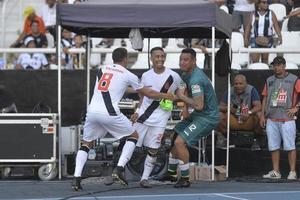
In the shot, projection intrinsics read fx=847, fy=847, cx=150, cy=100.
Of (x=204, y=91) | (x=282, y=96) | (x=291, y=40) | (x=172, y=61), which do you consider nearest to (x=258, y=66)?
(x=291, y=40)

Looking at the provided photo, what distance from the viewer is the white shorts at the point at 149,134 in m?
12.4

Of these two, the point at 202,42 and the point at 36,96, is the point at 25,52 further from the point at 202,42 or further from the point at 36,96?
the point at 202,42

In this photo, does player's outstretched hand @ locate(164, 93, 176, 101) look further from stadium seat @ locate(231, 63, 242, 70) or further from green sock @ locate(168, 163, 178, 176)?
stadium seat @ locate(231, 63, 242, 70)

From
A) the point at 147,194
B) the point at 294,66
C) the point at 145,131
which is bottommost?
the point at 147,194

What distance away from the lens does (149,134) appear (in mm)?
12430

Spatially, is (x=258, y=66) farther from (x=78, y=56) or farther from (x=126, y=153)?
(x=126, y=153)

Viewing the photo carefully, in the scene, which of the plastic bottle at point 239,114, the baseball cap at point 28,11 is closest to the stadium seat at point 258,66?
the plastic bottle at point 239,114

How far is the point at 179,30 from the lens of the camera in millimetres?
14742

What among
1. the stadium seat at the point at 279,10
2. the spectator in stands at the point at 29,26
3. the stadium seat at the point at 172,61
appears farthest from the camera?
the spectator in stands at the point at 29,26

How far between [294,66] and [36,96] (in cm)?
508

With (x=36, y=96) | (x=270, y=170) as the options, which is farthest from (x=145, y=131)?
(x=36, y=96)

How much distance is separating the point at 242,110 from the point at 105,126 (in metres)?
3.54

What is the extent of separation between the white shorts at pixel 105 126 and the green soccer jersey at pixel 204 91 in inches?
40.6

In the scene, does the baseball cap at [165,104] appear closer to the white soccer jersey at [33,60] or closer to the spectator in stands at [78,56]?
the spectator in stands at [78,56]
